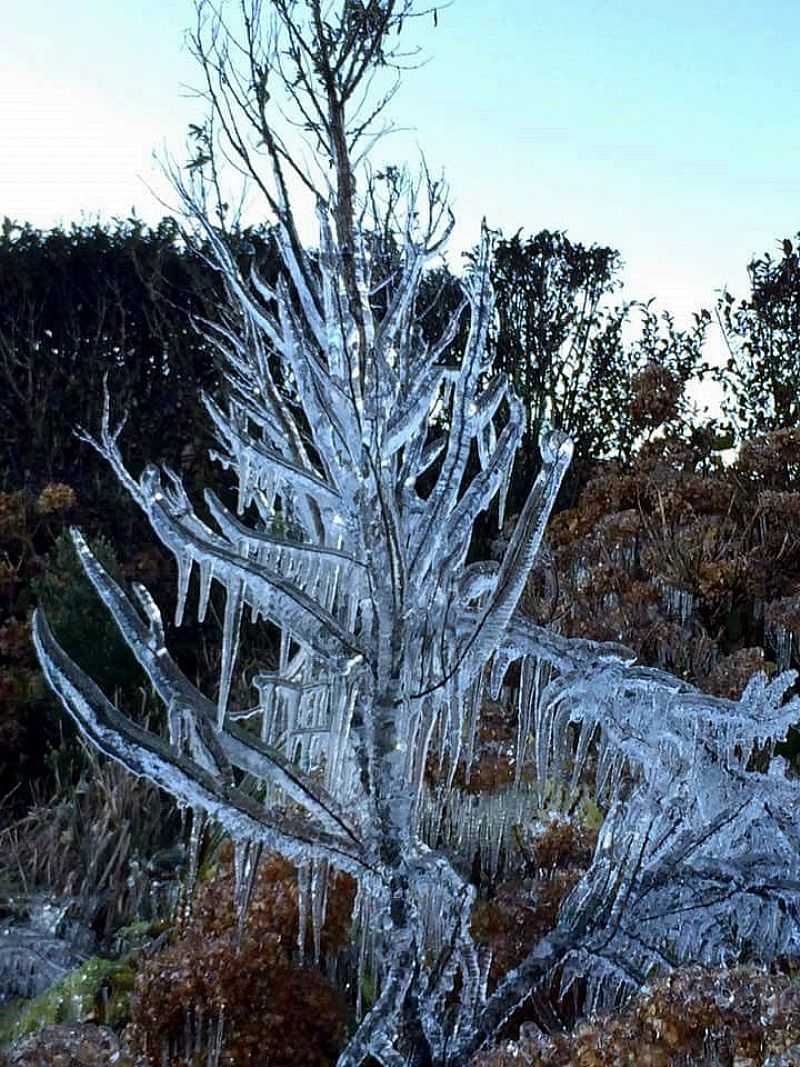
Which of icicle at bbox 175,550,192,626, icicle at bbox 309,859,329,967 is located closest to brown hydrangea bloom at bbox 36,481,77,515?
icicle at bbox 309,859,329,967

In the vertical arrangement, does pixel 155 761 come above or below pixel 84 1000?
above

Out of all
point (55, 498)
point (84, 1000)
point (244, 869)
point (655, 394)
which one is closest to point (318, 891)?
point (244, 869)

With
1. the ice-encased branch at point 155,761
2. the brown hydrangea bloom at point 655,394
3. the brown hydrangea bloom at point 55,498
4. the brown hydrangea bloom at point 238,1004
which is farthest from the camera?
the brown hydrangea bloom at point 55,498

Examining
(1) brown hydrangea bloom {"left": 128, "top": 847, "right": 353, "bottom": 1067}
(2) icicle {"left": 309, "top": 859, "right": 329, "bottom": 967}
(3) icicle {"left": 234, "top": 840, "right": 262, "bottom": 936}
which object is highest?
(3) icicle {"left": 234, "top": 840, "right": 262, "bottom": 936}

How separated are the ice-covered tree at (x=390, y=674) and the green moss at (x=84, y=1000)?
1138 millimetres

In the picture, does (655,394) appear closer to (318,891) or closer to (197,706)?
(318,891)

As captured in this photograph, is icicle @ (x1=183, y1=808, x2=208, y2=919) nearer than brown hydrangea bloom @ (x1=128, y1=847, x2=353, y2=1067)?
Yes

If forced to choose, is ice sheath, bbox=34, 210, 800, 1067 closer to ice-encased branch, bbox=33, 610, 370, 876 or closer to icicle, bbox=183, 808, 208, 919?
ice-encased branch, bbox=33, 610, 370, 876

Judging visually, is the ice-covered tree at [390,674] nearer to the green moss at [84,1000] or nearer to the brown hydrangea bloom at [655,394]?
the green moss at [84,1000]

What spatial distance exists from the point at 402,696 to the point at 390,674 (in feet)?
0.21

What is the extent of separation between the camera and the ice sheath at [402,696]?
2.51 meters

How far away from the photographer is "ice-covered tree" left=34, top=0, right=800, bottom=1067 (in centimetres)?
252

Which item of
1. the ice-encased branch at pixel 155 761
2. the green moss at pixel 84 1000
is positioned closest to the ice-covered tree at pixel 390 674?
the ice-encased branch at pixel 155 761

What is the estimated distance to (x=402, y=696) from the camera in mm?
2578
